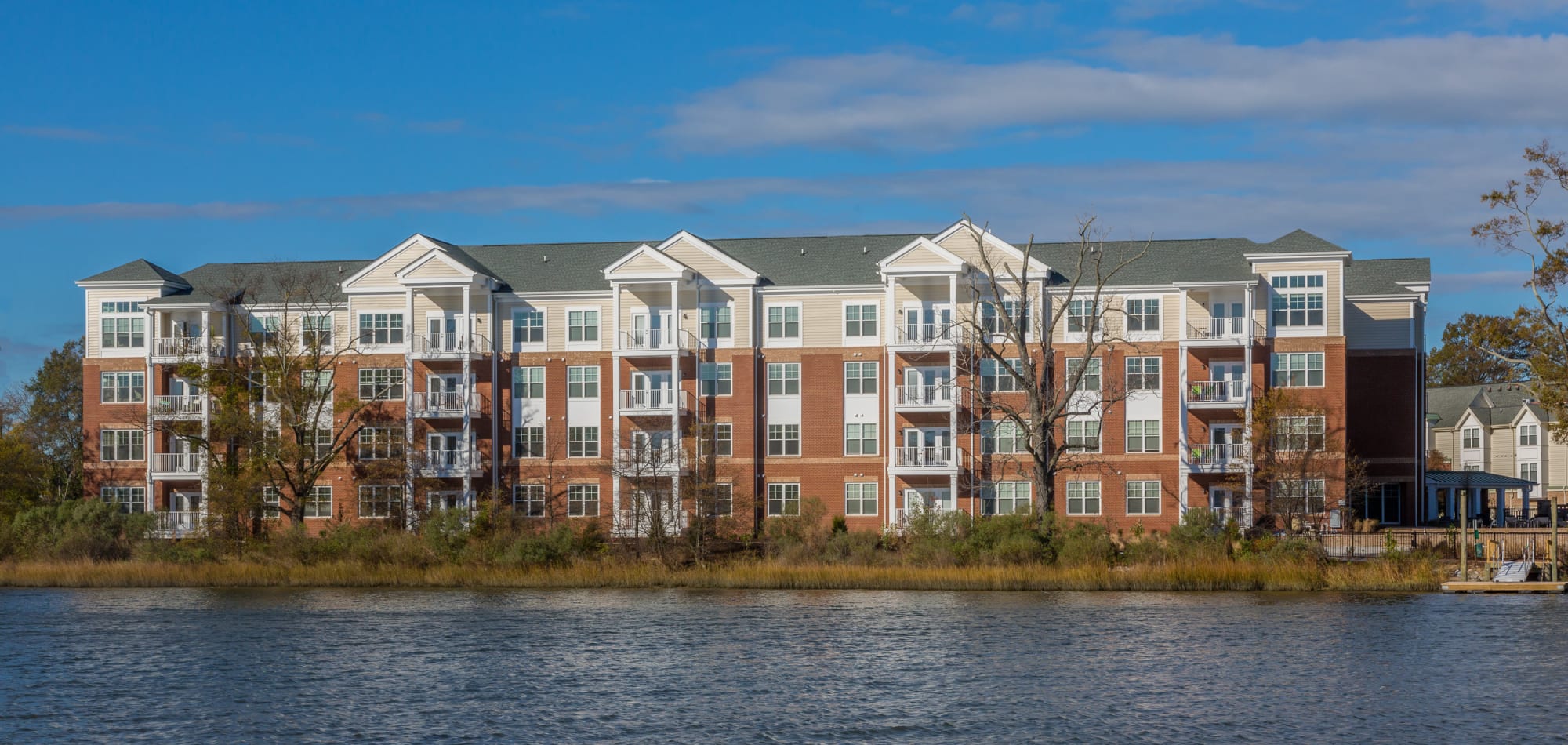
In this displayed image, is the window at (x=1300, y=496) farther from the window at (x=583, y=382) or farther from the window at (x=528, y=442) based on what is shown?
the window at (x=528, y=442)

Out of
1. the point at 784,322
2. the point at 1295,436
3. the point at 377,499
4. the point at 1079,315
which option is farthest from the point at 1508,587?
the point at 377,499

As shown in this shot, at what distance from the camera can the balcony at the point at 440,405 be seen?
2655 inches

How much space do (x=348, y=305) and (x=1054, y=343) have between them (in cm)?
3150

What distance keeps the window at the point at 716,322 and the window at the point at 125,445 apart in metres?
26.1

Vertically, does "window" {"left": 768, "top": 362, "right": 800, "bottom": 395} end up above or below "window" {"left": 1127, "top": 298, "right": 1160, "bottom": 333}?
below

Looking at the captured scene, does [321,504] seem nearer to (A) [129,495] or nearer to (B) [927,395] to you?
(A) [129,495]

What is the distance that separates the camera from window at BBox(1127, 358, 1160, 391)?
2586 inches

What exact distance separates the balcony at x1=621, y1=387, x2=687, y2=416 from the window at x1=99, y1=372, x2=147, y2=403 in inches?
898

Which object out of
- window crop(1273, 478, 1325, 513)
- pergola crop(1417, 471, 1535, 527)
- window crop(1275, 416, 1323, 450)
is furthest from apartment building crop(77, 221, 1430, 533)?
pergola crop(1417, 471, 1535, 527)

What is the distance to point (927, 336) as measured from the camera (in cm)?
6600

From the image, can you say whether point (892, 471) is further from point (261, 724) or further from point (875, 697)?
point (261, 724)

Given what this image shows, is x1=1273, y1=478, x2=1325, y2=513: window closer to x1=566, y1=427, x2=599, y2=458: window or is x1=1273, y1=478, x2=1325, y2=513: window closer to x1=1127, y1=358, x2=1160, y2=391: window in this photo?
x1=1127, y1=358, x2=1160, y2=391: window

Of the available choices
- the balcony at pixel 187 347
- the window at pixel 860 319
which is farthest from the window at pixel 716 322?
the balcony at pixel 187 347

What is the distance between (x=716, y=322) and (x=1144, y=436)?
18989 mm
